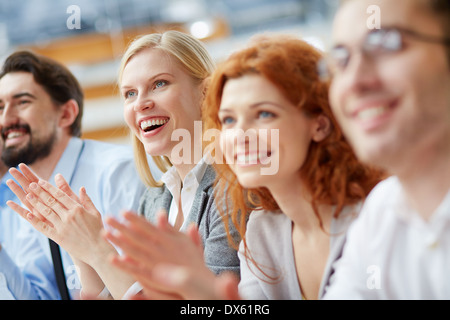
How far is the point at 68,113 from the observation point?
1.38 meters

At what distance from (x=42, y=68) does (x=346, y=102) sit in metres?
1.04

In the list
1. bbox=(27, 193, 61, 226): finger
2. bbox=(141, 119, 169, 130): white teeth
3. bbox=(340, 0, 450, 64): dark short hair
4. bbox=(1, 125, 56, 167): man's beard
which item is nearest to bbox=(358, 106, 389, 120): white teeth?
bbox=(340, 0, 450, 64): dark short hair

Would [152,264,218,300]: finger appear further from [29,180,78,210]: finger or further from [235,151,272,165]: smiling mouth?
[29,180,78,210]: finger

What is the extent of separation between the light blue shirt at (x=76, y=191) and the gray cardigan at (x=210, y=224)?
0.15 m

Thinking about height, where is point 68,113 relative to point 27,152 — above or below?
above

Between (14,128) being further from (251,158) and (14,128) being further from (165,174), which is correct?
(251,158)

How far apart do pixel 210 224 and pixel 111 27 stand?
1243mm

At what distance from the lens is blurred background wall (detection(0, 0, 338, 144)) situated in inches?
55.1

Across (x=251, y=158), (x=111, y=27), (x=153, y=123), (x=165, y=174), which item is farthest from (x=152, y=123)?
(x=111, y=27)

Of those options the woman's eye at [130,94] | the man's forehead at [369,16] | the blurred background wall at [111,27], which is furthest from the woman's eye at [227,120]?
the woman's eye at [130,94]

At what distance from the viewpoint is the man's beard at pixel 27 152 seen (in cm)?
127

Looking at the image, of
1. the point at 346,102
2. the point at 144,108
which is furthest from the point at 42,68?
the point at 346,102

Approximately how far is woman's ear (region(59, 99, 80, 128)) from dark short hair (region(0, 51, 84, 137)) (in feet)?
0.03

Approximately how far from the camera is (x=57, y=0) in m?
3.50
